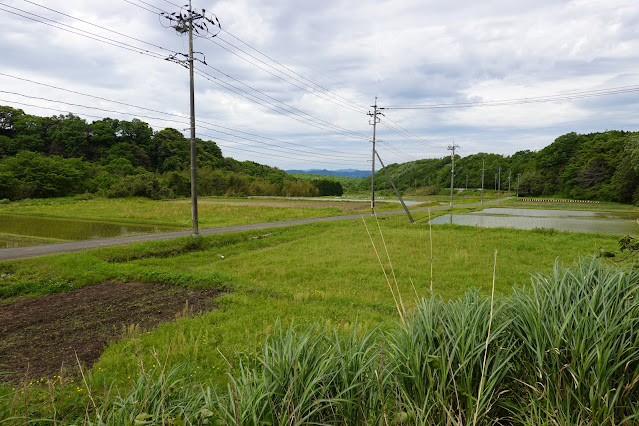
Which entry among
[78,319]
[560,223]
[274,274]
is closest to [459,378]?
[78,319]

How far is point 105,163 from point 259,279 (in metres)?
71.0

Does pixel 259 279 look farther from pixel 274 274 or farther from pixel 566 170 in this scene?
pixel 566 170

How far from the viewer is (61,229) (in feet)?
73.4

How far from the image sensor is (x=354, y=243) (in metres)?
19.4

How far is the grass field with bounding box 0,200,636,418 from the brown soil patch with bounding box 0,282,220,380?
1.79 feet

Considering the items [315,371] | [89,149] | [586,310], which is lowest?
[315,371]

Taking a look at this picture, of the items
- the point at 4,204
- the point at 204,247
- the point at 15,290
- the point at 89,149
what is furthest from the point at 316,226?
the point at 89,149

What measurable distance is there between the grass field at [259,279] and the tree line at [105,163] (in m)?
43.2

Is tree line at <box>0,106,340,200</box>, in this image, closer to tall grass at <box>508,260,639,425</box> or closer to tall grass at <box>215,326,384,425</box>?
tall grass at <box>215,326,384,425</box>

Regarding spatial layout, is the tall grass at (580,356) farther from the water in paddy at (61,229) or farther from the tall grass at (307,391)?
the water in paddy at (61,229)

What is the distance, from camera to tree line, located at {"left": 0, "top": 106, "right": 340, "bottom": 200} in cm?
4741

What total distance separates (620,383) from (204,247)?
17.3 meters

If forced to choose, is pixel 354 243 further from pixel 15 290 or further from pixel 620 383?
pixel 620 383

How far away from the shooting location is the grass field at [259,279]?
542 cm
